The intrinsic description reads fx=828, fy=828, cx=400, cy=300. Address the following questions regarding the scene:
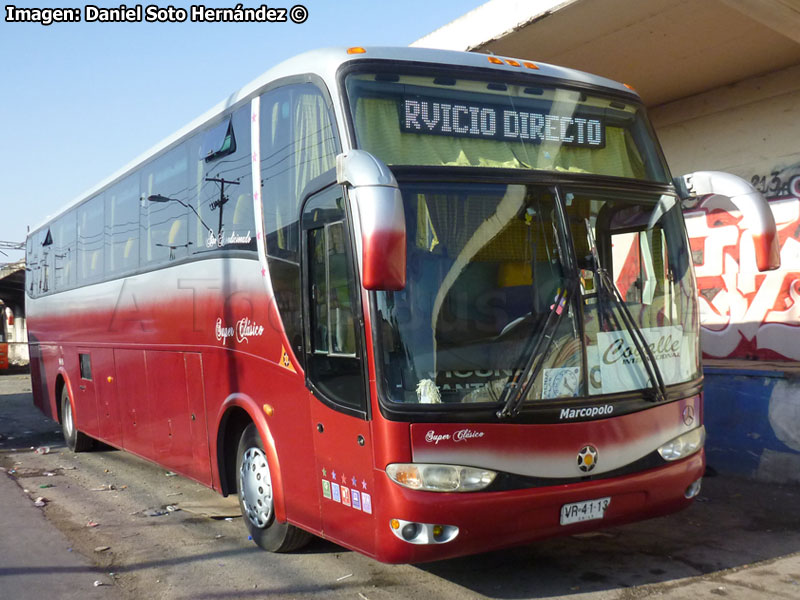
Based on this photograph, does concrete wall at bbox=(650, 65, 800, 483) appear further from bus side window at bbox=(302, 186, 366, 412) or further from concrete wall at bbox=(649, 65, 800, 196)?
bus side window at bbox=(302, 186, 366, 412)

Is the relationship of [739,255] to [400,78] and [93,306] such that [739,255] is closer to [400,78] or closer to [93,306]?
[400,78]

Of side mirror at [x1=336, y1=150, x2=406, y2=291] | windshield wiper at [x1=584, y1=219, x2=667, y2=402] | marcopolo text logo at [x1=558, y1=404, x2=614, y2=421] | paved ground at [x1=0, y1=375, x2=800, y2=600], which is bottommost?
paved ground at [x1=0, y1=375, x2=800, y2=600]

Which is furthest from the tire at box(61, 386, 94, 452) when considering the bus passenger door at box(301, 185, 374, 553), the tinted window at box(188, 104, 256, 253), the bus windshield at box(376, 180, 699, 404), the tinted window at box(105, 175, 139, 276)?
the bus windshield at box(376, 180, 699, 404)

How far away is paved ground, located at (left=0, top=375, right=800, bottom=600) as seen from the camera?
17.5 feet

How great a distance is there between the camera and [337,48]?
215 inches

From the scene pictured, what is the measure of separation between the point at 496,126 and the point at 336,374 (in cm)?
192

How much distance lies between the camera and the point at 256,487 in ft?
21.2

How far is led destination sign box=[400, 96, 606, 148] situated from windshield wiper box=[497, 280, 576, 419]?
1181mm

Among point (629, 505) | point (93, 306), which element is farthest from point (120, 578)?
point (93, 306)

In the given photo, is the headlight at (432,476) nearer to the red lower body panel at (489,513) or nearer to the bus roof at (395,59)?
the red lower body panel at (489,513)

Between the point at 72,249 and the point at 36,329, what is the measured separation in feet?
10.9

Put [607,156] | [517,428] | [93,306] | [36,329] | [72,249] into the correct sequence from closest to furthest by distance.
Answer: [517,428], [607,156], [93,306], [72,249], [36,329]

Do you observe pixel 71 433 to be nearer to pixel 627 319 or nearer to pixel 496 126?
pixel 496 126

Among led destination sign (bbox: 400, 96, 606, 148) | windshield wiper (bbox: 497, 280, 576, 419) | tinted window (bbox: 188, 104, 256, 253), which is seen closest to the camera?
windshield wiper (bbox: 497, 280, 576, 419)
